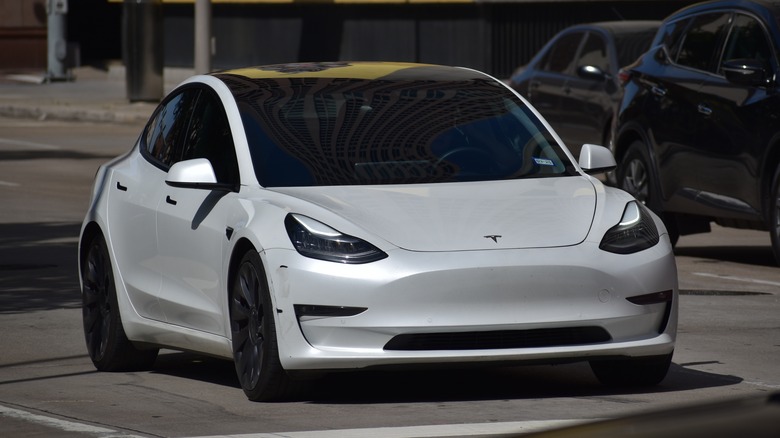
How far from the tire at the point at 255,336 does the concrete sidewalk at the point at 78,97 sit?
21.1m

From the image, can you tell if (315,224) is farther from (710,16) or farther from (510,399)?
(710,16)

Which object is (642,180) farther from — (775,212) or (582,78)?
(582,78)

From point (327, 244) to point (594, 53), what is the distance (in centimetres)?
1196

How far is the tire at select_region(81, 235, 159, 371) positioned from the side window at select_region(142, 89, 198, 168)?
1.68ft

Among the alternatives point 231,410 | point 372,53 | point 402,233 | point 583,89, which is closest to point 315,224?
point 402,233

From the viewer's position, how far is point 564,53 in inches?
740

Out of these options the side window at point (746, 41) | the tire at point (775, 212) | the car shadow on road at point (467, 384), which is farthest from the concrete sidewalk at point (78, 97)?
the car shadow on road at point (467, 384)

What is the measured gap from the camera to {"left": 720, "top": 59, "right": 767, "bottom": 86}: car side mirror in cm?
1152

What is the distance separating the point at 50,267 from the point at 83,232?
11.6ft

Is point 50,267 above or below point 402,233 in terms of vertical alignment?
below

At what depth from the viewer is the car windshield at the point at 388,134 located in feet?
24.9

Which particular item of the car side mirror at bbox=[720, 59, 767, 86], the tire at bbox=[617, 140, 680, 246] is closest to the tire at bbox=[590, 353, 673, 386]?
the car side mirror at bbox=[720, 59, 767, 86]

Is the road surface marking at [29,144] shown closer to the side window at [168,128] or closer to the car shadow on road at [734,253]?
the car shadow on road at [734,253]

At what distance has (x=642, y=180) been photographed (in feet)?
43.5
